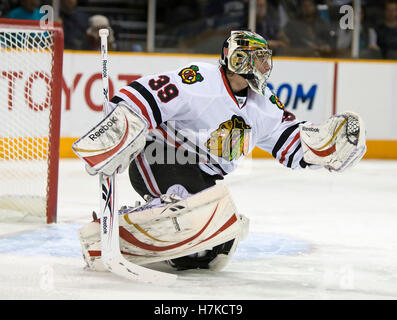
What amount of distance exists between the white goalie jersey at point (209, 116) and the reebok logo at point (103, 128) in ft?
0.41

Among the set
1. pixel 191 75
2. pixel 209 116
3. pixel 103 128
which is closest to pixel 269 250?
pixel 209 116

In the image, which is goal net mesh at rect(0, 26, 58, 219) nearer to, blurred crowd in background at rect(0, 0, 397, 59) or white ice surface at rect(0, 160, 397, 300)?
white ice surface at rect(0, 160, 397, 300)

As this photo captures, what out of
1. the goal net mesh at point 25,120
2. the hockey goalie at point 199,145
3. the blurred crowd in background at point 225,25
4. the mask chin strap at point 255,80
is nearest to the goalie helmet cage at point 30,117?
the goal net mesh at point 25,120

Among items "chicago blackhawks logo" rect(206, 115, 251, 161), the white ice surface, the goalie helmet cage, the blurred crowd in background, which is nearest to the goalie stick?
the white ice surface

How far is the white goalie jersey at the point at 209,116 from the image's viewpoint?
8.40 ft

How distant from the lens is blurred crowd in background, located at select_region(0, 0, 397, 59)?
254 inches

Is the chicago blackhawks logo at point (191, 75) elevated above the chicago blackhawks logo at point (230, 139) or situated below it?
above

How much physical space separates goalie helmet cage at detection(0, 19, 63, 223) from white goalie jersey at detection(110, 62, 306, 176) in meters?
1.09

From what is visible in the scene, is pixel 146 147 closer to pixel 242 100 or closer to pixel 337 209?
pixel 242 100

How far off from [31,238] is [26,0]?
10.1ft

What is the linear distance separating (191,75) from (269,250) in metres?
→ 0.87

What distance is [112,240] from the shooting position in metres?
2.55

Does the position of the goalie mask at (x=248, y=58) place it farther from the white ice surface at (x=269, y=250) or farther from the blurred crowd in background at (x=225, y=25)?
the blurred crowd in background at (x=225, y=25)
